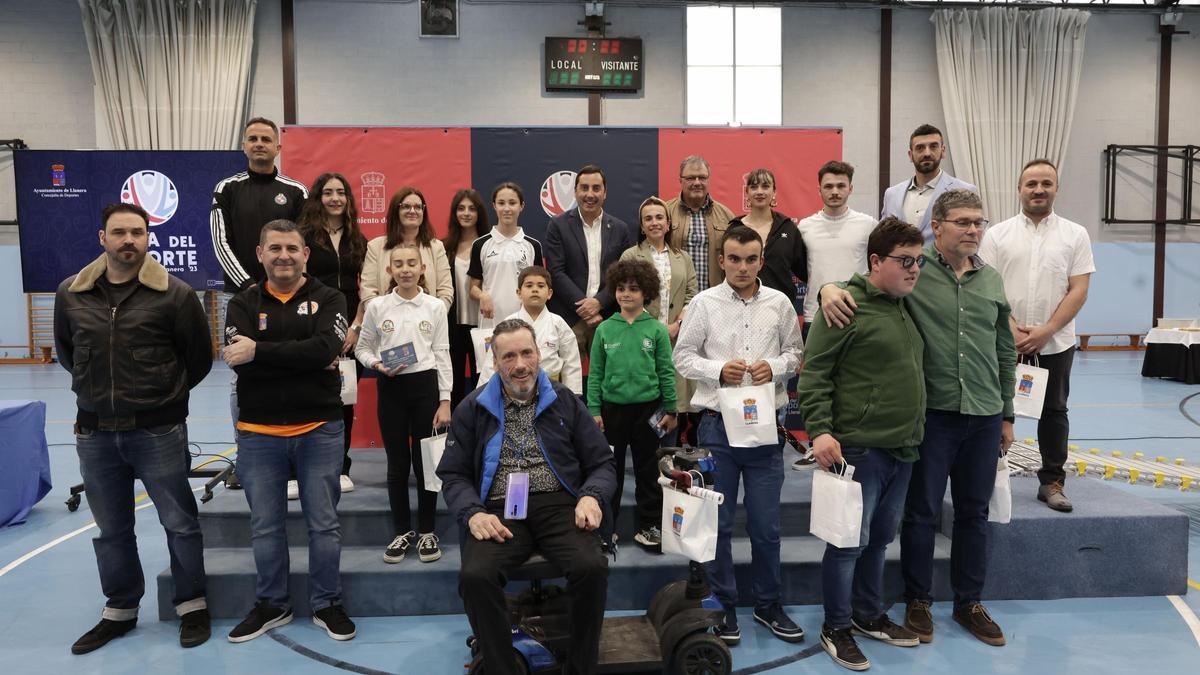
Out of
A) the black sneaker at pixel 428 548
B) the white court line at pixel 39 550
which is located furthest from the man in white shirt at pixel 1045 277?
the white court line at pixel 39 550

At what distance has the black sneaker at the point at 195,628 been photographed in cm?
322

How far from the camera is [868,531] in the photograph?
3.05 metres

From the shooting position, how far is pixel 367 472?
479cm

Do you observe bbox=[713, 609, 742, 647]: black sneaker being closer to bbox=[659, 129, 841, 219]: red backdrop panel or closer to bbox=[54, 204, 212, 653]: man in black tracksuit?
bbox=[54, 204, 212, 653]: man in black tracksuit

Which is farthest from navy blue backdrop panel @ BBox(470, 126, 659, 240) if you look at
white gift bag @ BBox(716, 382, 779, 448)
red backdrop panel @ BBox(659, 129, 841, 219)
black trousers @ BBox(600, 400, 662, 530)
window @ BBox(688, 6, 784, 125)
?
window @ BBox(688, 6, 784, 125)

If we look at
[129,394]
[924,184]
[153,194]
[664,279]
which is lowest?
[129,394]

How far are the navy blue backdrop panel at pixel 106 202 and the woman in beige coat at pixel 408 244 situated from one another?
6.92 ft

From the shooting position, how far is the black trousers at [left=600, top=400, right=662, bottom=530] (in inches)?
143

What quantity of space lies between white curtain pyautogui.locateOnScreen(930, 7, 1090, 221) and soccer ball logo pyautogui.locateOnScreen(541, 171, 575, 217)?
9190 millimetres

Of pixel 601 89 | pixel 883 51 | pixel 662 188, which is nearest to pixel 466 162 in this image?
pixel 662 188

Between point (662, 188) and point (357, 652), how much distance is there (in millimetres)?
4111

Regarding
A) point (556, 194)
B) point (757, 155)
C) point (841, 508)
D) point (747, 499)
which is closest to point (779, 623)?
point (747, 499)

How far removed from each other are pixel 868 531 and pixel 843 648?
0.47 m

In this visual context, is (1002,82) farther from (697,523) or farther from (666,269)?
(697,523)
